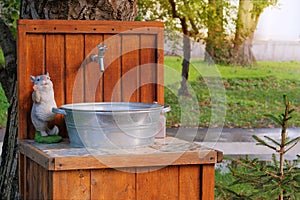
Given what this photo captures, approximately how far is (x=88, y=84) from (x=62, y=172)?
0.79m

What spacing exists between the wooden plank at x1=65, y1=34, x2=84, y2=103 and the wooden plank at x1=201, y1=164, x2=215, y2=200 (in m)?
0.81

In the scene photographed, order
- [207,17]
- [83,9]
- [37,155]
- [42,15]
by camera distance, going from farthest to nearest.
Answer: [207,17], [42,15], [83,9], [37,155]

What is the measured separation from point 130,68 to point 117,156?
81cm

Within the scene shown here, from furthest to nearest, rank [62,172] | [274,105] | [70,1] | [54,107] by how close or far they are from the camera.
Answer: [274,105] < [70,1] < [54,107] < [62,172]

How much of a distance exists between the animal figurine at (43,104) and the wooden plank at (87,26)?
274mm

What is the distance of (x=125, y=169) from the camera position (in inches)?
108

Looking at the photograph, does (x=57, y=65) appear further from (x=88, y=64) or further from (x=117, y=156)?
(x=117, y=156)

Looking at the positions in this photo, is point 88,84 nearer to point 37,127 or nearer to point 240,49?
point 37,127

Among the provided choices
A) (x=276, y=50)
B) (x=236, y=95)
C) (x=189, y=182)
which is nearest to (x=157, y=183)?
(x=189, y=182)

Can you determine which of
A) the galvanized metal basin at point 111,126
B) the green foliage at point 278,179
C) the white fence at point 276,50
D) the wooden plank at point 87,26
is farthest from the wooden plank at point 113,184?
the white fence at point 276,50

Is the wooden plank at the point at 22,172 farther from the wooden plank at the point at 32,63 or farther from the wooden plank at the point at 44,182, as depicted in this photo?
the wooden plank at the point at 44,182

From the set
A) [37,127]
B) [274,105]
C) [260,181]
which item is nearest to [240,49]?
[274,105]

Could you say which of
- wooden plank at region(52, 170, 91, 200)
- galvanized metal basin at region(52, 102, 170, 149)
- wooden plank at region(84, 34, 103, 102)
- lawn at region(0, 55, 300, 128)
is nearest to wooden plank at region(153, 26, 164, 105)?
wooden plank at region(84, 34, 103, 102)

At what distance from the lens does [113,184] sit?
9.00ft
